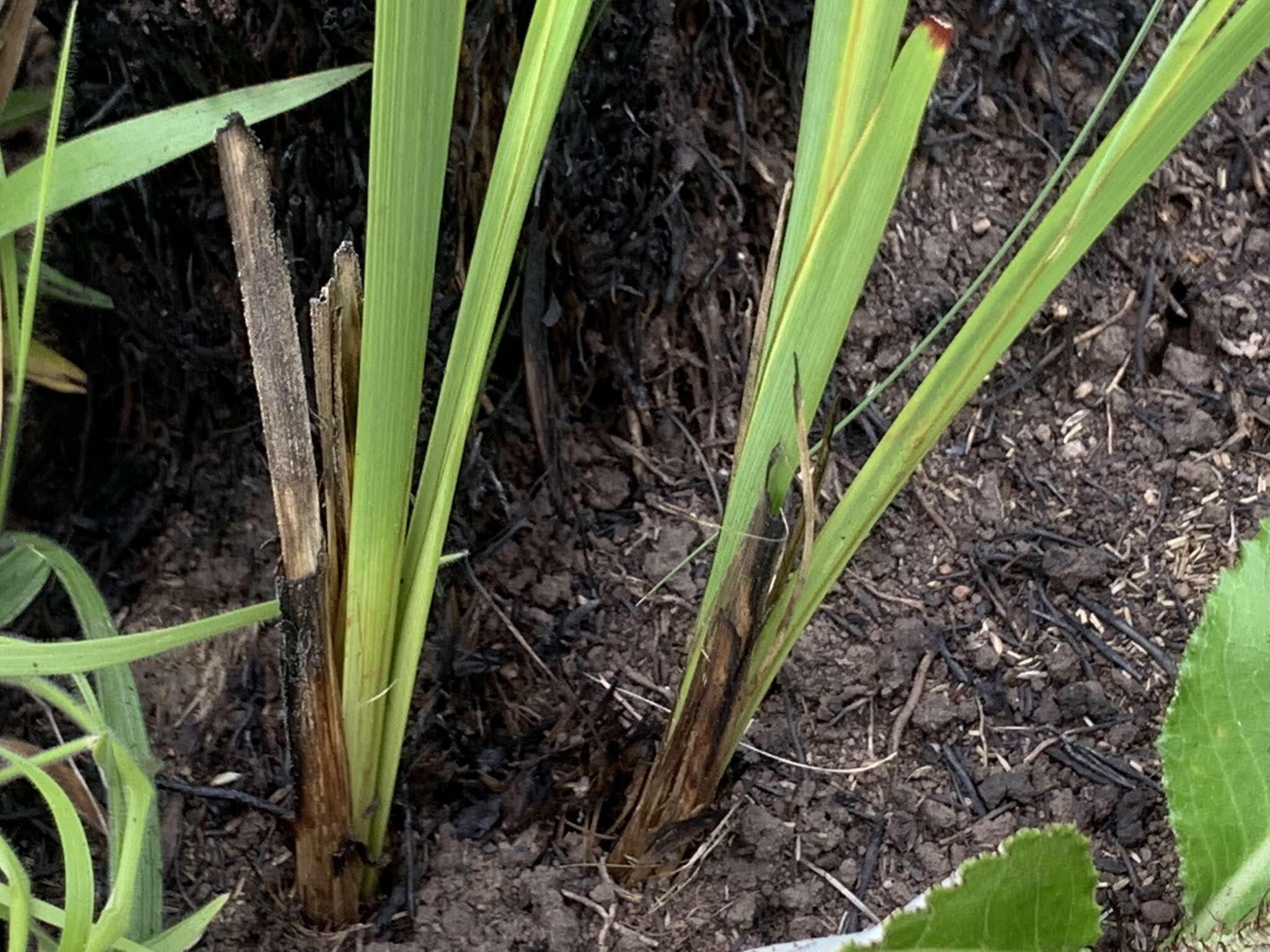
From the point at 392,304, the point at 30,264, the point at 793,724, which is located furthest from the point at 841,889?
the point at 30,264

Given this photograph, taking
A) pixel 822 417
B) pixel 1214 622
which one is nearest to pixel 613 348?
pixel 822 417

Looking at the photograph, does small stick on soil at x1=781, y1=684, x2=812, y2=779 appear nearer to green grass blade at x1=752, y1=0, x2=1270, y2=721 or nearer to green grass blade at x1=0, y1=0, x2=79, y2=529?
green grass blade at x1=752, y1=0, x2=1270, y2=721

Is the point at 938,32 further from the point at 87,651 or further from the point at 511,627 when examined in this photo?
the point at 511,627

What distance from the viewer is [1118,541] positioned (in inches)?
37.9

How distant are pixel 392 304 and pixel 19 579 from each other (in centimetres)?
38

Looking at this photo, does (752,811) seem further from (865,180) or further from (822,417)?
(865,180)

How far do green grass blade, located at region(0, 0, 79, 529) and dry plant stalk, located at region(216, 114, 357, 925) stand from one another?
A: 0.12m

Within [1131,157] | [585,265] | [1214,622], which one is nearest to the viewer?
[1131,157]

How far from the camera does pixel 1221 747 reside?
2.58 ft

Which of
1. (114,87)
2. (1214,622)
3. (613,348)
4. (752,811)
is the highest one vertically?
(114,87)

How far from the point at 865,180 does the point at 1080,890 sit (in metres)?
0.46

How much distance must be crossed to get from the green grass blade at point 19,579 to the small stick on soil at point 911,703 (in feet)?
2.04

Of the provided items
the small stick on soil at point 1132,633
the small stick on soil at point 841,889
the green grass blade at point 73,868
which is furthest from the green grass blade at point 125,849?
the small stick on soil at point 1132,633

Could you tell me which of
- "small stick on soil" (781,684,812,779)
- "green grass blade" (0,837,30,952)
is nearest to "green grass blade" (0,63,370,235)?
"green grass blade" (0,837,30,952)
